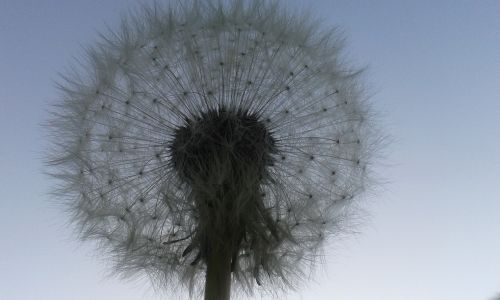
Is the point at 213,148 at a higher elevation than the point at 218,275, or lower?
higher

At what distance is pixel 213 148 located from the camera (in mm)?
6129

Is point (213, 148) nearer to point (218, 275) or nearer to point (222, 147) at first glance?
point (222, 147)

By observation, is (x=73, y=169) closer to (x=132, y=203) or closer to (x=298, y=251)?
(x=132, y=203)

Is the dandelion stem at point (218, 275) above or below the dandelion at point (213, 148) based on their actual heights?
below

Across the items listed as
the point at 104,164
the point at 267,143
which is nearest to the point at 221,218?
the point at 267,143

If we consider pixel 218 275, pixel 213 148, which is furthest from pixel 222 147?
pixel 218 275

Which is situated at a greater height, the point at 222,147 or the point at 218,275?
the point at 222,147

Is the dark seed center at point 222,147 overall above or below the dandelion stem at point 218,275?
above

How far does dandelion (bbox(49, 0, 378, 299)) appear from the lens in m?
6.15

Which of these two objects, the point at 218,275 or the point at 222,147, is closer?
the point at 218,275

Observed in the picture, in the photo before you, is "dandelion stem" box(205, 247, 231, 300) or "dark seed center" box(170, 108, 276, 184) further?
"dark seed center" box(170, 108, 276, 184)

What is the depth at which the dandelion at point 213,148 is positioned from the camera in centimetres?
615

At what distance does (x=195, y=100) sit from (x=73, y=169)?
1459 mm

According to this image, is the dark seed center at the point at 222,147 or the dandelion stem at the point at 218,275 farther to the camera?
the dark seed center at the point at 222,147
